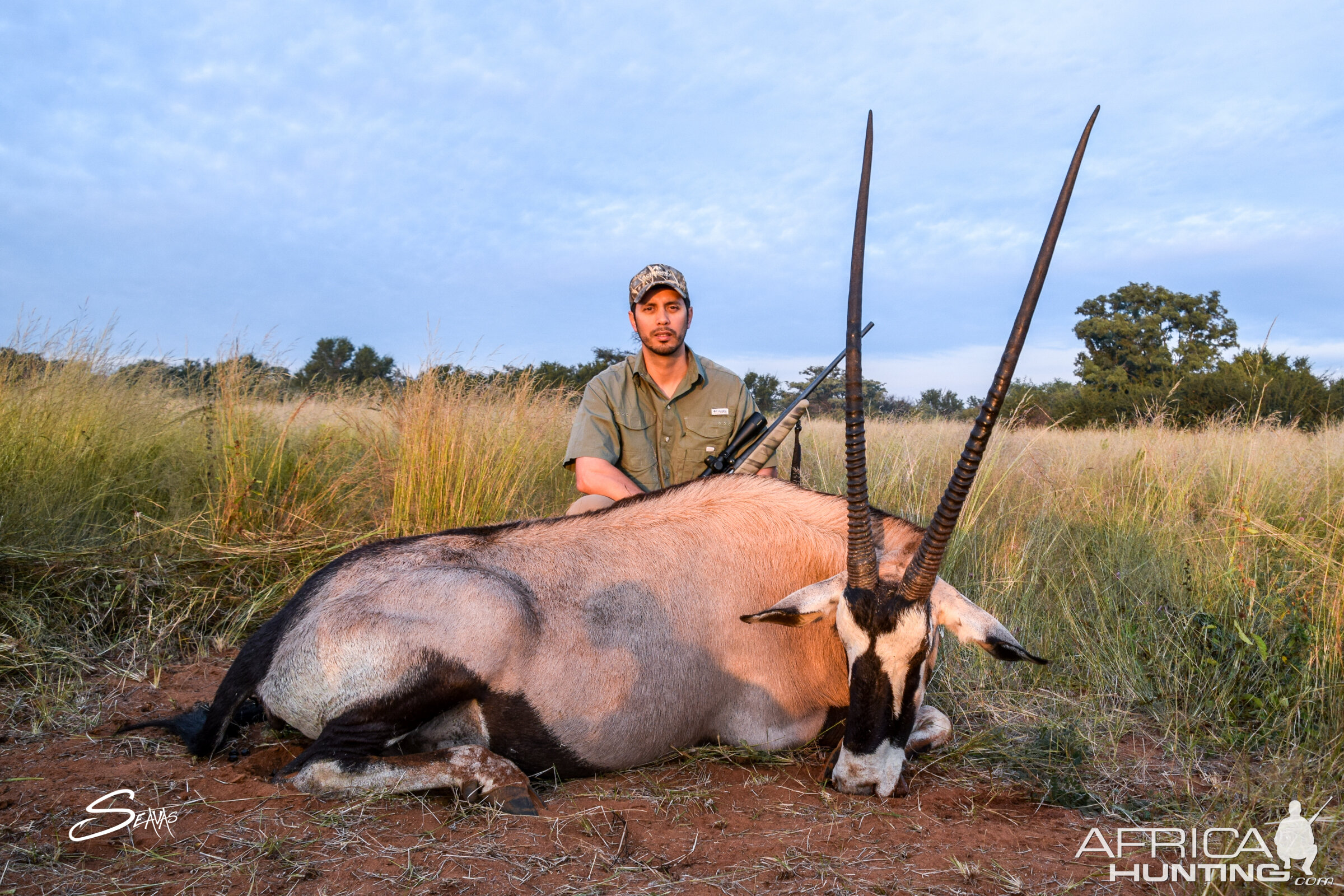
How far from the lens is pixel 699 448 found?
596 cm

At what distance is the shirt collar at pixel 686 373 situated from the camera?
5887mm

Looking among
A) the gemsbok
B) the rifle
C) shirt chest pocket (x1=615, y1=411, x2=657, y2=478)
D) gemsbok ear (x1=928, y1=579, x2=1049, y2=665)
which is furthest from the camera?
shirt chest pocket (x1=615, y1=411, x2=657, y2=478)

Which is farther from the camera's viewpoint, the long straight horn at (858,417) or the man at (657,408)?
the man at (657,408)

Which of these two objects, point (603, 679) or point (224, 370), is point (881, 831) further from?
point (224, 370)

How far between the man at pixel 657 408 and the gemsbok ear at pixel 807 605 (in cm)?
232

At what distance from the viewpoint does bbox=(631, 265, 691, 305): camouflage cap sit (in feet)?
18.1

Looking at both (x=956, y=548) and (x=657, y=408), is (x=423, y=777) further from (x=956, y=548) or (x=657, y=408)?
(x=956, y=548)

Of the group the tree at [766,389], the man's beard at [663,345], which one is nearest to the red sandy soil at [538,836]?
the man's beard at [663,345]

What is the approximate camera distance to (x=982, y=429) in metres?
3.01

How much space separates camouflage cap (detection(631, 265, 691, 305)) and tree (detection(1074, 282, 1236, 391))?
21493 millimetres

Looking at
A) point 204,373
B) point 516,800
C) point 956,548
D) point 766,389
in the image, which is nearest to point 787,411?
point 956,548

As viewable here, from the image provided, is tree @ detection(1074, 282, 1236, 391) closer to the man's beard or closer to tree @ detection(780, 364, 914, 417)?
tree @ detection(780, 364, 914, 417)

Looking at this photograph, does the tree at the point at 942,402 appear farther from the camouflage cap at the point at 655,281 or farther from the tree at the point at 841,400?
the camouflage cap at the point at 655,281

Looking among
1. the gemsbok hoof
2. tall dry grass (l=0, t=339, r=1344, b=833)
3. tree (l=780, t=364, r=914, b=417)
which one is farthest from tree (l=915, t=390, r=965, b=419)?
the gemsbok hoof
